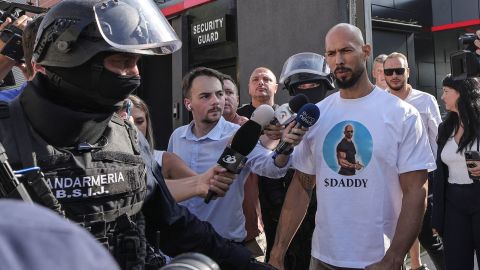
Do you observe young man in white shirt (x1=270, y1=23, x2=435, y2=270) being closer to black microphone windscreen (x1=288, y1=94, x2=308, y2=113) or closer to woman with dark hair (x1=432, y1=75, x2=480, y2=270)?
black microphone windscreen (x1=288, y1=94, x2=308, y2=113)

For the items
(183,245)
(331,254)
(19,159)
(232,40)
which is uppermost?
(232,40)

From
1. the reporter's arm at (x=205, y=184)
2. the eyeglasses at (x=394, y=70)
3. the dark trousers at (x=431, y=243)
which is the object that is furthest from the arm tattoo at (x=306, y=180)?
the eyeglasses at (x=394, y=70)

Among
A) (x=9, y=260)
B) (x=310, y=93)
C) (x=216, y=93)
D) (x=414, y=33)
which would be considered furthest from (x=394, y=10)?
(x=9, y=260)

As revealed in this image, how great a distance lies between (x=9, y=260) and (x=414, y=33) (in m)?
10.3

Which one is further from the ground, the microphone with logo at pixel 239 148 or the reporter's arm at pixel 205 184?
the microphone with logo at pixel 239 148

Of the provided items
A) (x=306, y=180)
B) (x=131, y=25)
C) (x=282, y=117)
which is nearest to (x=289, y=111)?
(x=282, y=117)

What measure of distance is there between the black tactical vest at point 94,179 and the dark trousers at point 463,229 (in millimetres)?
3026

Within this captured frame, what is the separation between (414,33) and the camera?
32.9ft

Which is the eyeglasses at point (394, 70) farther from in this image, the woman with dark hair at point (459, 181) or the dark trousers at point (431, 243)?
the dark trousers at point (431, 243)

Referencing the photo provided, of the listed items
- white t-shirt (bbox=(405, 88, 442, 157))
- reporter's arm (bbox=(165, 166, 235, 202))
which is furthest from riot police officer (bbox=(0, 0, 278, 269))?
white t-shirt (bbox=(405, 88, 442, 157))

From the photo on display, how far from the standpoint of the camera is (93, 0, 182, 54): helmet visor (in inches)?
67.3

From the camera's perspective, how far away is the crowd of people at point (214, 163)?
1.60 metres

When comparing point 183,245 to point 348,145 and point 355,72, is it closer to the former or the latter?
point 348,145

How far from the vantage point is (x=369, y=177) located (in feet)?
9.00
